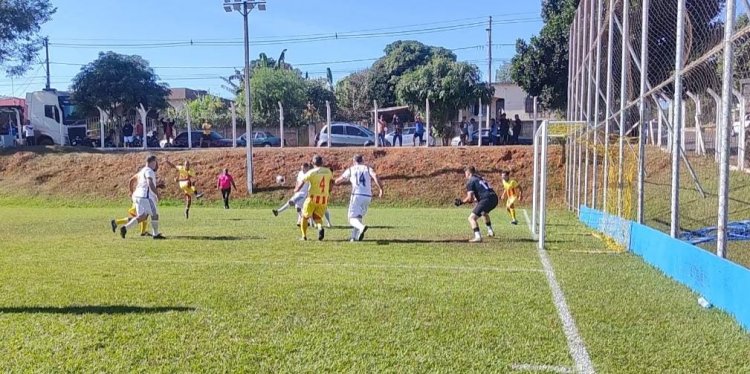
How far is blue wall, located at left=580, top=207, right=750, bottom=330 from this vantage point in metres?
6.20

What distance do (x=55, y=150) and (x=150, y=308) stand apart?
3284 centimetres

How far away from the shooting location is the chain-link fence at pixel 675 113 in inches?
295

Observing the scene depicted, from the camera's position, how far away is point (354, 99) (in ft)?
204

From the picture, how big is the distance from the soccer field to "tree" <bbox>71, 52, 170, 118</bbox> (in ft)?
134

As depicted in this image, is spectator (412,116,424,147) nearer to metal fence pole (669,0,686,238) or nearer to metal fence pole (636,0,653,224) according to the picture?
metal fence pole (636,0,653,224)

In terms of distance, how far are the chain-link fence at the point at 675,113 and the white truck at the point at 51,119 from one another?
1277 inches

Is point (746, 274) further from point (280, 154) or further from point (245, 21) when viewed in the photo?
point (280, 154)

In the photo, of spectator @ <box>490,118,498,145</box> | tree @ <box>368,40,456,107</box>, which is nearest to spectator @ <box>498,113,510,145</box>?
spectator @ <box>490,118,498,145</box>

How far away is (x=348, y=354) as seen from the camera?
204 inches

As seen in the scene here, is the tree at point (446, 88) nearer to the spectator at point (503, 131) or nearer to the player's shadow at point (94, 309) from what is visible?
the spectator at point (503, 131)

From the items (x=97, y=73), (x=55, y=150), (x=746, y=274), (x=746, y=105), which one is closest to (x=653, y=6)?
(x=746, y=105)

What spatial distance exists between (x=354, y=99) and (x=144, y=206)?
162 feet

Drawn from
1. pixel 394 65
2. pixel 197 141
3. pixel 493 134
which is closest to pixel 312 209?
pixel 493 134

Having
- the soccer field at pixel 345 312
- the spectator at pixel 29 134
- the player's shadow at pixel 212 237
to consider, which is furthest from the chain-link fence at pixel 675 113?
the spectator at pixel 29 134
